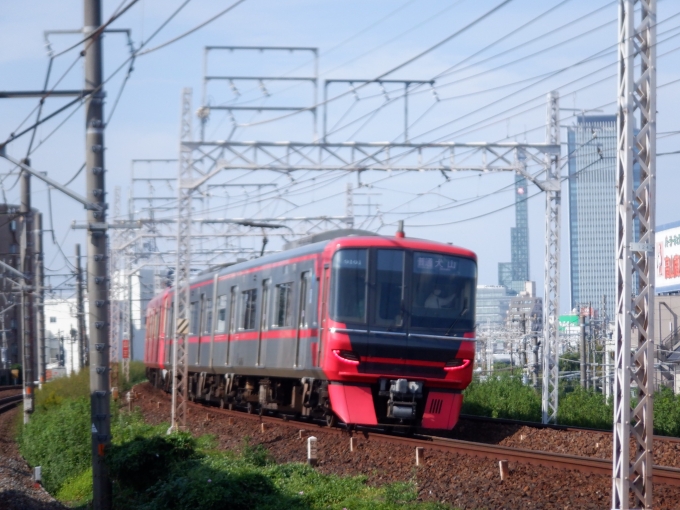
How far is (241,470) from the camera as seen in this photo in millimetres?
10586

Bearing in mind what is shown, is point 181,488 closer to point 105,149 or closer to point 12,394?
point 105,149

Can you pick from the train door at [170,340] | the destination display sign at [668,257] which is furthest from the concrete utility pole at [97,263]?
the destination display sign at [668,257]

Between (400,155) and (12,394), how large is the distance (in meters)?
29.8

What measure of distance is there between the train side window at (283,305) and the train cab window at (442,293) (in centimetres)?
257

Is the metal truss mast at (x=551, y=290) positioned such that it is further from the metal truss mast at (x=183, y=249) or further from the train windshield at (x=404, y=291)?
the metal truss mast at (x=183, y=249)

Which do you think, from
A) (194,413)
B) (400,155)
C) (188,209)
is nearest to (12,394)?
(194,413)

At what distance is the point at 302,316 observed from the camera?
572 inches

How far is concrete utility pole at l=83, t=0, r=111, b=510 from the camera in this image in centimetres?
1170

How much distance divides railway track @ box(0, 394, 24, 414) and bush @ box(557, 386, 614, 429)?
21.2 m

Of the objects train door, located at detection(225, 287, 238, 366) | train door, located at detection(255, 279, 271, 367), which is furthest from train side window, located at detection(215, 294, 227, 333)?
train door, located at detection(255, 279, 271, 367)

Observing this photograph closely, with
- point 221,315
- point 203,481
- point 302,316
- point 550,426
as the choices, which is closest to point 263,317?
point 302,316

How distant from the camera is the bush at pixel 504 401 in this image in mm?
19625

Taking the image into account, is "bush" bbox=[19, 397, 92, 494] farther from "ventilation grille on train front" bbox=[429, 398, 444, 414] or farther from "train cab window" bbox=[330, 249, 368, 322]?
"ventilation grille on train front" bbox=[429, 398, 444, 414]

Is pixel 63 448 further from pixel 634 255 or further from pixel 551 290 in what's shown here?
pixel 634 255
